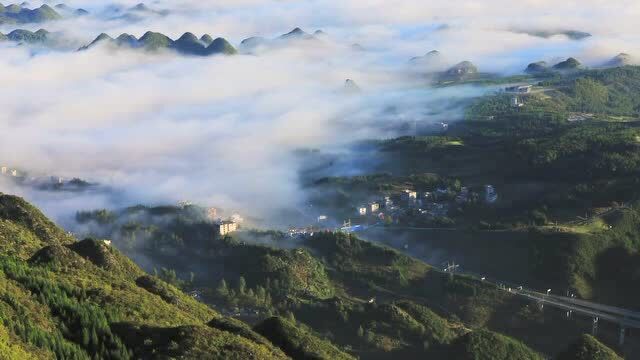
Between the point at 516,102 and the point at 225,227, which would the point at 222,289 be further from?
the point at 516,102

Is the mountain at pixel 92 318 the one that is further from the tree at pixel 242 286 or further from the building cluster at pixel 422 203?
the building cluster at pixel 422 203

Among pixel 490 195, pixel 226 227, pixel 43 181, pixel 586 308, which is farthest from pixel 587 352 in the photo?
pixel 43 181

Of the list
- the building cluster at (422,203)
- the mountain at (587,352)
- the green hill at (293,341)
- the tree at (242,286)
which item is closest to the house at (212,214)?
the building cluster at (422,203)

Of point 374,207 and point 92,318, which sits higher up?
point 92,318

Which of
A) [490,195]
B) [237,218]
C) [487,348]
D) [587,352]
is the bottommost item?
[487,348]

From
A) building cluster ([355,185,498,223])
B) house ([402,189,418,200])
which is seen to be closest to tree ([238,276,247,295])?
building cluster ([355,185,498,223])

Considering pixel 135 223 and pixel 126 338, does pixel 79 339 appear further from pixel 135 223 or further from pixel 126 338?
pixel 135 223

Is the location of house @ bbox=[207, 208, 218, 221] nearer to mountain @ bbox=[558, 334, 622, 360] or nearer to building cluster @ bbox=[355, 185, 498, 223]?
building cluster @ bbox=[355, 185, 498, 223]
